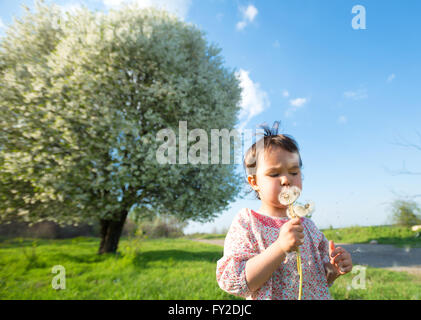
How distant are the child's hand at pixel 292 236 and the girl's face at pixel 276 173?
39cm

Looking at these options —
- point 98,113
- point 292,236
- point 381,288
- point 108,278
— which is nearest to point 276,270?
point 292,236

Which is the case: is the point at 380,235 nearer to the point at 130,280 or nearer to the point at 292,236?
the point at 130,280

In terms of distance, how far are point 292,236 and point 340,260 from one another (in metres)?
0.78

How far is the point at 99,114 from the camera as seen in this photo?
8867 mm

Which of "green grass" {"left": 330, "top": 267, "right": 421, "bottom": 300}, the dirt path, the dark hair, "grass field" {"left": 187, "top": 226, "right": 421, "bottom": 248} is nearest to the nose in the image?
the dark hair

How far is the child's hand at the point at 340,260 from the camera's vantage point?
1.73 metres

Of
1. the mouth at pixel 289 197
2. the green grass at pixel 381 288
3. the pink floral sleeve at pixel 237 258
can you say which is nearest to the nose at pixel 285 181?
the mouth at pixel 289 197

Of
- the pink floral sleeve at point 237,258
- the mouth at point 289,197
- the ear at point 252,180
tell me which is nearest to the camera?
the mouth at point 289,197

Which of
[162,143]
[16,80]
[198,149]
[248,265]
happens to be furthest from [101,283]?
[16,80]

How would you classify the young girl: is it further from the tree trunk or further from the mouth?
the tree trunk

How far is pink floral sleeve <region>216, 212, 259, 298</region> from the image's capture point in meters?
1.57

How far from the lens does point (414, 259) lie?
1034 cm

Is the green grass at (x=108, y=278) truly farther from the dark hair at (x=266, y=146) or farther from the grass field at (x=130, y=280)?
the dark hair at (x=266, y=146)
